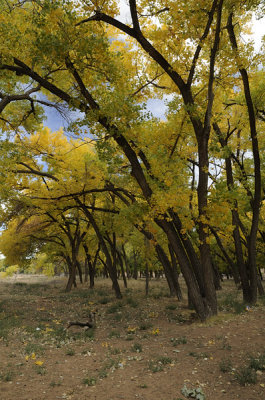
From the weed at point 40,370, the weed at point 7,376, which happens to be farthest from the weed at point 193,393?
the weed at point 7,376

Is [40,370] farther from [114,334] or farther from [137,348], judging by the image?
[114,334]

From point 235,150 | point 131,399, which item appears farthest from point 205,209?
point 235,150

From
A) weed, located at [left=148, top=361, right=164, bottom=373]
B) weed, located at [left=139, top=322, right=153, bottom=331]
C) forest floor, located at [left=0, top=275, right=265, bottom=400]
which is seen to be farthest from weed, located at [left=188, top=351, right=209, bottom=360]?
weed, located at [left=139, top=322, right=153, bottom=331]

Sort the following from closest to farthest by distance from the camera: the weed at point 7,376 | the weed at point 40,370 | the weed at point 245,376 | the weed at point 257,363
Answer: the weed at point 245,376, the weed at point 257,363, the weed at point 7,376, the weed at point 40,370

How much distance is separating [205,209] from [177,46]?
484 cm

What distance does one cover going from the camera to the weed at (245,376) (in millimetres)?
4293

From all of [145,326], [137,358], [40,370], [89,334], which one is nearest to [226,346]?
[137,358]

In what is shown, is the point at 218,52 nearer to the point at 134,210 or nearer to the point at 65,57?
the point at 65,57

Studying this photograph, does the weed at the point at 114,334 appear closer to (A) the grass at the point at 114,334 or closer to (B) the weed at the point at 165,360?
(A) the grass at the point at 114,334

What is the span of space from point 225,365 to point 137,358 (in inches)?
76.2

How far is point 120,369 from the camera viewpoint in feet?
17.9

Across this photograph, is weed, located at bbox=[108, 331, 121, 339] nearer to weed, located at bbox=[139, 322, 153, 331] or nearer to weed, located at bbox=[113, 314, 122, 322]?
weed, located at bbox=[139, 322, 153, 331]

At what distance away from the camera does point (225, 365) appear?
4.93 meters

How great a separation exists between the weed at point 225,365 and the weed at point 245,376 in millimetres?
178
